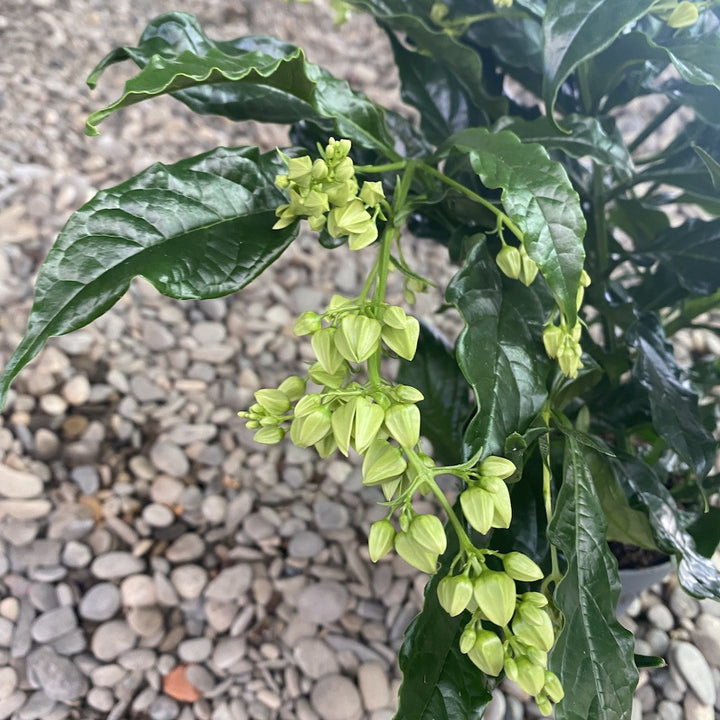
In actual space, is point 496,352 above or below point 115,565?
above

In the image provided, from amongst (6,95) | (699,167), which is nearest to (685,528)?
(699,167)

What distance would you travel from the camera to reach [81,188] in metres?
1.22

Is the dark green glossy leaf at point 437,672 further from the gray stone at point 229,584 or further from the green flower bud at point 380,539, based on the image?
the gray stone at point 229,584

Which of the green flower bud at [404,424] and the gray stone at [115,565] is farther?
the gray stone at [115,565]

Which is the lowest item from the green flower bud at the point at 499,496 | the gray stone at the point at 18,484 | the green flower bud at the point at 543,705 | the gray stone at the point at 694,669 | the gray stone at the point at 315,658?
the gray stone at the point at 18,484

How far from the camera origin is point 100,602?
80 centimetres

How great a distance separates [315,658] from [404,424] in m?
0.52

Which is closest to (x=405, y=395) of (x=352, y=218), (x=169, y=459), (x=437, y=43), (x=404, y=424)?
(x=404, y=424)

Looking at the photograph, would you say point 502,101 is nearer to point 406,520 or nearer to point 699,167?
point 699,167

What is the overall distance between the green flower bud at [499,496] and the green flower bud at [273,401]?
14 centimetres

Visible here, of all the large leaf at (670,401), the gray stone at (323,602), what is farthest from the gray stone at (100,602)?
the large leaf at (670,401)

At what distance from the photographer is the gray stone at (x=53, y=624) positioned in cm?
76

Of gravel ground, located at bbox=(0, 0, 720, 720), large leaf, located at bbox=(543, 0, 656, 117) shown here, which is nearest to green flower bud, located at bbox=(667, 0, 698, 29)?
large leaf, located at bbox=(543, 0, 656, 117)

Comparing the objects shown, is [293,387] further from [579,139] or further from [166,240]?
[579,139]
